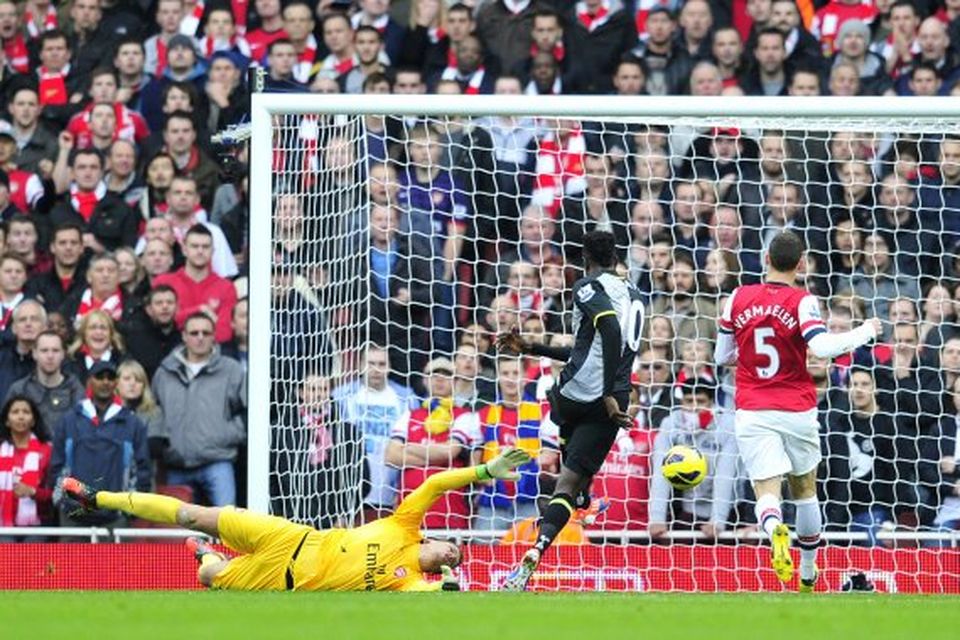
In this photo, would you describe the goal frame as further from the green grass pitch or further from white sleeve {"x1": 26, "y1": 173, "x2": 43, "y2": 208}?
white sleeve {"x1": 26, "y1": 173, "x2": 43, "y2": 208}

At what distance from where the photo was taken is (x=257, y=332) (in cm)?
1416

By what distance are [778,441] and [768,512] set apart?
486 mm

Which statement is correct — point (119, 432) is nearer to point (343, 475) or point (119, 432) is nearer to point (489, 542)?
point (343, 475)

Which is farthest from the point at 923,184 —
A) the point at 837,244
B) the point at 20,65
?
the point at 20,65

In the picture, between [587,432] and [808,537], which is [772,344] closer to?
[808,537]

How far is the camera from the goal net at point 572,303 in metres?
14.7

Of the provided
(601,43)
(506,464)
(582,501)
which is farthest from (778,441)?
(601,43)

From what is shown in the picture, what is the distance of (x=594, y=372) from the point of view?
527 inches

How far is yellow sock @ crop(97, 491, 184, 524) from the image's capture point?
42.5 feet

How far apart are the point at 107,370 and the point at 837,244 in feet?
17.7

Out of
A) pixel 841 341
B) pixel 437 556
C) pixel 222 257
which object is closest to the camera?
pixel 841 341

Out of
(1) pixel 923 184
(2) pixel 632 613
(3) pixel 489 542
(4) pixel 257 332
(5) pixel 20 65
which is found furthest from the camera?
(5) pixel 20 65

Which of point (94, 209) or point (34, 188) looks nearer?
point (94, 209)

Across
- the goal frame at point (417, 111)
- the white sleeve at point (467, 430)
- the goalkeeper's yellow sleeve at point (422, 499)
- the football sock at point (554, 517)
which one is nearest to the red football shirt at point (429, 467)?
the white sleeve at point (467, 430)
